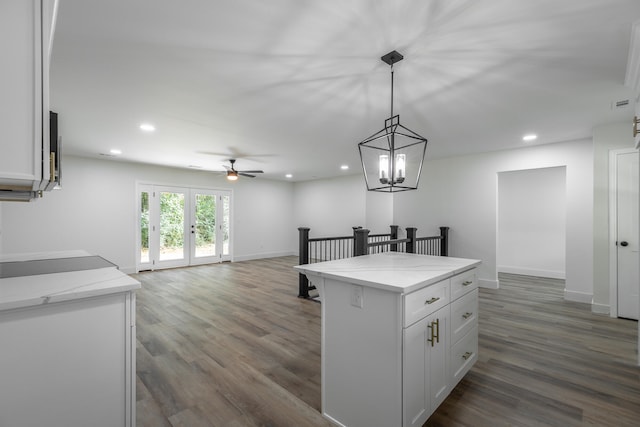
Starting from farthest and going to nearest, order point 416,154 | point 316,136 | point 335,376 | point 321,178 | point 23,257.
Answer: point 321,178
point 416,154
point 316,136
point 23,257
point 335,376

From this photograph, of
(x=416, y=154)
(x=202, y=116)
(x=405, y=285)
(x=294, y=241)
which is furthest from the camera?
(x=294, y=241)

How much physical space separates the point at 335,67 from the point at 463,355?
2.55 m

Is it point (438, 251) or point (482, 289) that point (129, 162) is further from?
point (482, 289)

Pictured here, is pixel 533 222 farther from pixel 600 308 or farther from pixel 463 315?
pixel 463 315

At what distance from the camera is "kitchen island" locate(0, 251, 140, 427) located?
1.24m

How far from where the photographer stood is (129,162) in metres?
6.39

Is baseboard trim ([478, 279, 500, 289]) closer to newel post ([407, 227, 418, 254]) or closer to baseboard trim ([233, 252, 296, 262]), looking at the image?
newel post ([407, 227, 418, 254])

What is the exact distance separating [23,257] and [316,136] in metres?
3.49

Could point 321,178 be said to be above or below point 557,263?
above

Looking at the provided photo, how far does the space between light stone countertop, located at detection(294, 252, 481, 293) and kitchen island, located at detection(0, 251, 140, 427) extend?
1.08m

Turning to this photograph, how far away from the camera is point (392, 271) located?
1.99 metres

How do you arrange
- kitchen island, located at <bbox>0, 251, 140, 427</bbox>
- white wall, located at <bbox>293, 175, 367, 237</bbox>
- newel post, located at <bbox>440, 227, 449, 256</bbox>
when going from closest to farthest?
kitchen island, located at <bbox>0, 251, 140, 427</bbox> < newel post, located at <bbox>440, 227, 449, 256</bbox> < white wall, located at <bbox>293, 175, 367, 237</bbox>

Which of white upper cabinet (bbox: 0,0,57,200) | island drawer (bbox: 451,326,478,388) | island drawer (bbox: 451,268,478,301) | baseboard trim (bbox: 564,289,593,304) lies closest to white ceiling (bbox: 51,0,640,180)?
white upper cabinet (bbox: 0,0,57,200)

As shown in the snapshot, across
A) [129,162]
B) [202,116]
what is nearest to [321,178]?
[129,162]
